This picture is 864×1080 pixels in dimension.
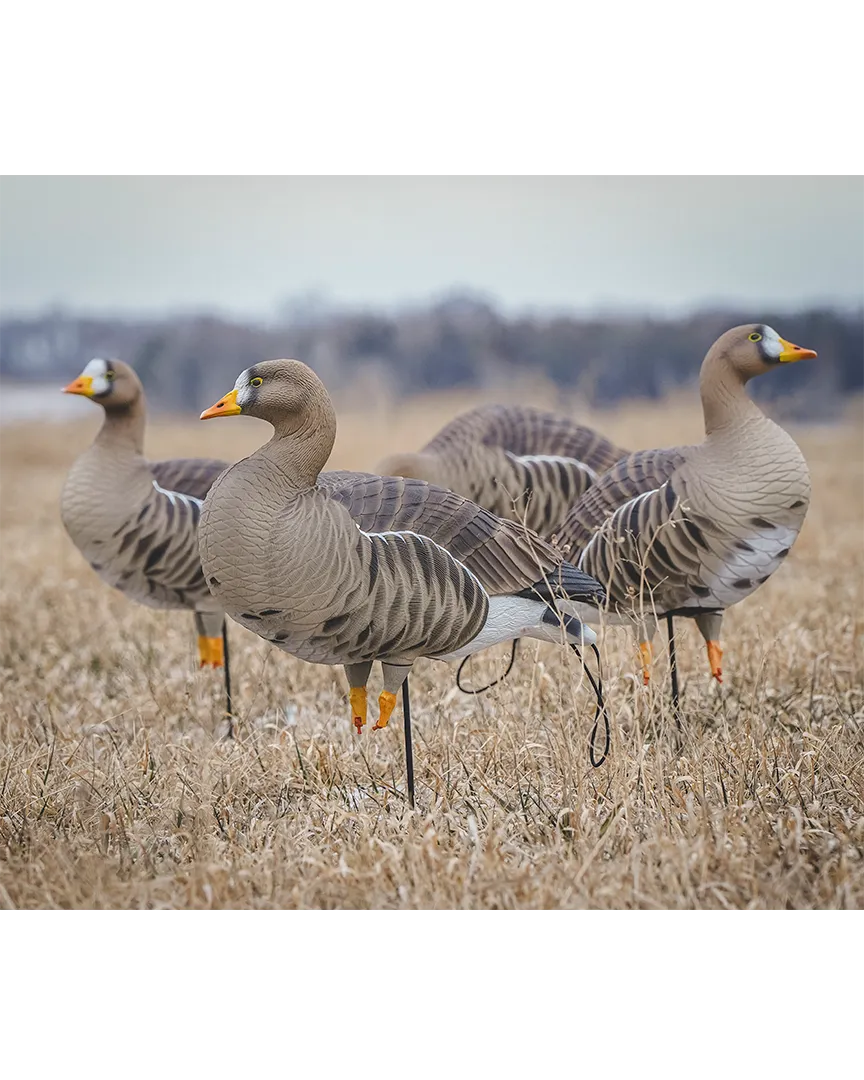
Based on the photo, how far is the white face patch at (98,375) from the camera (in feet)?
16.9

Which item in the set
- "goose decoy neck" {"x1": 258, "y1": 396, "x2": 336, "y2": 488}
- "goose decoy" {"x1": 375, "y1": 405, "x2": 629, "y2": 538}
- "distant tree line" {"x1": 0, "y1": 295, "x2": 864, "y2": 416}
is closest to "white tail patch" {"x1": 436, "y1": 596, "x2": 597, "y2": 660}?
"goose decoy neck" {"x1": 258, "y1": 396, "x2": 336, "y2": 488}

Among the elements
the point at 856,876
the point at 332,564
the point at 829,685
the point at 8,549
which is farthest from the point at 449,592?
the point at 8,549

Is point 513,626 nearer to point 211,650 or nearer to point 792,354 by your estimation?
point 792,354

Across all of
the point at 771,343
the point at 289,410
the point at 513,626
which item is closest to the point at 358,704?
the point at 513,626

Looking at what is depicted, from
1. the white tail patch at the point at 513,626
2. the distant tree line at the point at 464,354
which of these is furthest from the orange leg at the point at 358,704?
the distant tree line at the point at 464,354

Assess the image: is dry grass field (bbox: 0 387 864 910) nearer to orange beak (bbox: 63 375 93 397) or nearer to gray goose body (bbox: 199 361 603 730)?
gray goose body (bbox: 199 361 603 730)

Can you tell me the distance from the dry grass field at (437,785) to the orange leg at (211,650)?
0.13m

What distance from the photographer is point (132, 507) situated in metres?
4.97

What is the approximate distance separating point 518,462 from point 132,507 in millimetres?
2236

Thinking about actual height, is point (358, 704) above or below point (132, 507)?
below

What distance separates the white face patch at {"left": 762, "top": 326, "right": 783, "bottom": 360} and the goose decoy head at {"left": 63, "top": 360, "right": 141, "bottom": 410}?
308 centimetres

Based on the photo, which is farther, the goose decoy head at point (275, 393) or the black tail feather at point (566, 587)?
the black tail feather at point (566, 587)

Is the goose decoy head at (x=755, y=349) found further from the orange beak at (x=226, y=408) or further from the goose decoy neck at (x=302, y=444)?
the orange beak at (x=226, y=408)

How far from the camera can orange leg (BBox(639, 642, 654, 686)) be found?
4.16m
